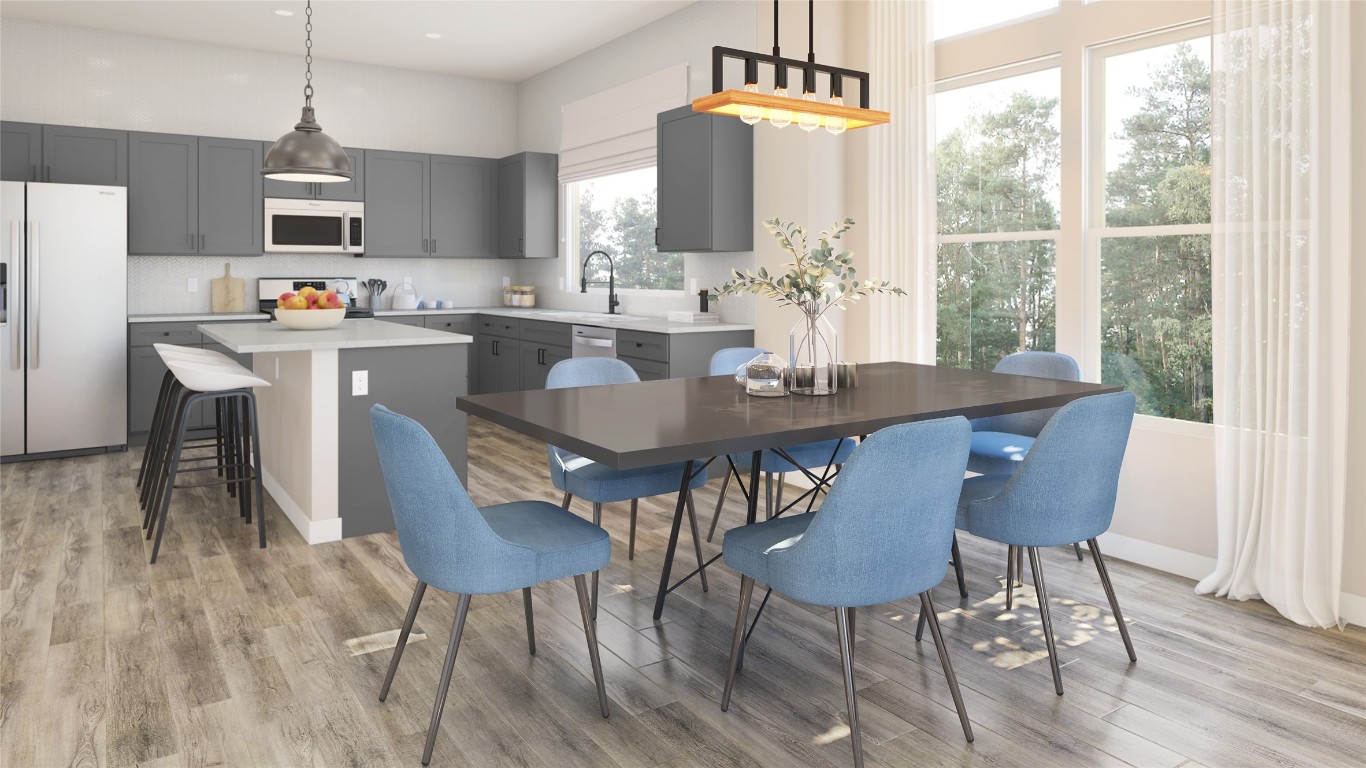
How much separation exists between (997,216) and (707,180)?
170cm

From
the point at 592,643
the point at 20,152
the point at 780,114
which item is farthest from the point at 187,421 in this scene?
the point at 20,152

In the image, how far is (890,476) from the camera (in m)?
2.02

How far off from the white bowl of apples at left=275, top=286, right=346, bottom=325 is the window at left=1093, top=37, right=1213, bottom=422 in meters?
3.44

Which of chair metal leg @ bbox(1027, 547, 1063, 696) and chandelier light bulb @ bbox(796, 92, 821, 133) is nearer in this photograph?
chair metal leg @ bbox(1027, 547, 1063, 696)

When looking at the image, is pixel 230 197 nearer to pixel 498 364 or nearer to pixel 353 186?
pixel 353 186

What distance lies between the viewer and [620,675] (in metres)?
2.67

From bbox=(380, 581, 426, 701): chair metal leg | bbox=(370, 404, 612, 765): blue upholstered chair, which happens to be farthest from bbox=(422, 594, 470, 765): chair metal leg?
bbox=(380, 581, 426, 701): chair metal leg

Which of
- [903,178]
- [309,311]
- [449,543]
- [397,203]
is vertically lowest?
[449,543]

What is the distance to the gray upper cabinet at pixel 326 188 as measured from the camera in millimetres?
6840

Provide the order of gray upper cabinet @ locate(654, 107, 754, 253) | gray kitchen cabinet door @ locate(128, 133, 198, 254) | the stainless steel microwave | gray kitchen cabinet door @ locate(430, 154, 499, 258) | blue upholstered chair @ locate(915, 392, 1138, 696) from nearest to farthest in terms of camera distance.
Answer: blue upholstered chair @ locate(915, 392, 1138, 696), gray upper cabinet @ locate(654, 107, 754, 253), gray kitchen cabinet door @ locate(128, 133, 198, 254), the stainless steel microwave, gray kitchen cabinet door @ locate(430, 154, 499, 258)

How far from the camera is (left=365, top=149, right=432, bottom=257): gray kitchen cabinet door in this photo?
725 centimetres

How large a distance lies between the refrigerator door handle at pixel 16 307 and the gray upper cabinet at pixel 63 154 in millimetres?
785

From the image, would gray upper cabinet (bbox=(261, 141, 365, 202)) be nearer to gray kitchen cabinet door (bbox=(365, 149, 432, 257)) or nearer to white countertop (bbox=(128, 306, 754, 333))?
gray kitchen cabinet door (bbox=(365, 149, 432, 257))

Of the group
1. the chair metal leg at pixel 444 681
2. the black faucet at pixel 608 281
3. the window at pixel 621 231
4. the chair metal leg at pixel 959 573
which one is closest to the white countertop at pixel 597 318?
the black faucet at pixel 608 281
